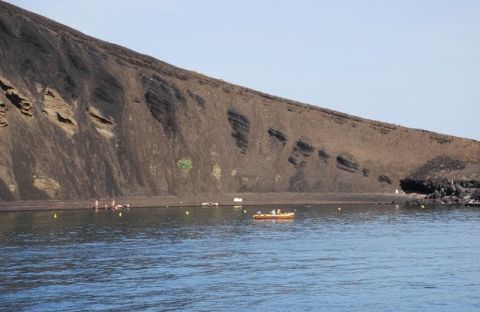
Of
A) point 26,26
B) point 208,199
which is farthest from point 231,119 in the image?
point 26,26

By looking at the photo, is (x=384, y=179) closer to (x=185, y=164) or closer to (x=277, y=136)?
(x=277, y=136)

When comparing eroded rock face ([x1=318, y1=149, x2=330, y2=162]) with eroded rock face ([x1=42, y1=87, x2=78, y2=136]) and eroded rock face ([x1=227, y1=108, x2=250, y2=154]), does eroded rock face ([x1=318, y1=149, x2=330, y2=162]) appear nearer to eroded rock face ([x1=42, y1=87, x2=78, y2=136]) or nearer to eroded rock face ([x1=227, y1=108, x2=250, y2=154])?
eroded rock face ([x1=227, y1=108, x2=250, y2=154])

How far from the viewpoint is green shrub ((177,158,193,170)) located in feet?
466

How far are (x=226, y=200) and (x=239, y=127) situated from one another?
80.2 ft

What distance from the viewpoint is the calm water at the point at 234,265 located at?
43000mm

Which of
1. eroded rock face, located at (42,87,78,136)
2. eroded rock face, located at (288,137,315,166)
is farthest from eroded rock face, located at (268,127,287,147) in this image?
eroded rock face, located at (42,87,78,136)

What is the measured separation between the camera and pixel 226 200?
141m

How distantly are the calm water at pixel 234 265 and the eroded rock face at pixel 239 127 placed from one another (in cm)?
6137

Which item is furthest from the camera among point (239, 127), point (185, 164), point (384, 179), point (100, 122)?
point (384, 179)

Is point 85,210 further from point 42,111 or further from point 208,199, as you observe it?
point 208,199

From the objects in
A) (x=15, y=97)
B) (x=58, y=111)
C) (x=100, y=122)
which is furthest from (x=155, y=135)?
(x=15, y=97)

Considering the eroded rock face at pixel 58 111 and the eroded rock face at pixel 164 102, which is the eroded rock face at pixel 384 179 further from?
the eroded rock face at pixel 58 111

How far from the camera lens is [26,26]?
135 metres

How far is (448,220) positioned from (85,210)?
48.9 m
